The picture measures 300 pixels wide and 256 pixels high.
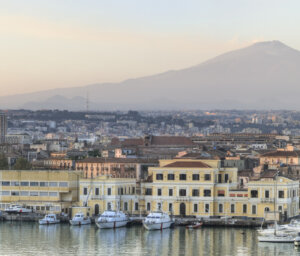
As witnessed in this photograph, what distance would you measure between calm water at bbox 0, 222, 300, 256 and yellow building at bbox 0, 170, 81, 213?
12.2 feet

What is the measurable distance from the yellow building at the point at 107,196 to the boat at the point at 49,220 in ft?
6.33

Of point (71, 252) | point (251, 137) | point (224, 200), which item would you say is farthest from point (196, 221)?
point (251, 137)

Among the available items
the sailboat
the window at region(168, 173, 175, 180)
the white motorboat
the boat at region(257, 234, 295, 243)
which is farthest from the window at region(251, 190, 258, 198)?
the white motorboat

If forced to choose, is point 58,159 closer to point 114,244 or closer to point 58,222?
point 58,222

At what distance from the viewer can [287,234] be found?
182 ft

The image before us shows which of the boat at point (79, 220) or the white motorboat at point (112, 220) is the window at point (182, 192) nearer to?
the white motorboat at point (112, 220)

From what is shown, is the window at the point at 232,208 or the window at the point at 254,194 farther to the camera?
the window at the point at 232,208

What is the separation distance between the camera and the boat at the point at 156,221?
58844mm

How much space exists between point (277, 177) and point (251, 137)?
313 feet

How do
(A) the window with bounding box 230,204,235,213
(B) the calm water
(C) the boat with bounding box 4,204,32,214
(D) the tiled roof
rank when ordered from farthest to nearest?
(C) the boat with bounding box 4,204,32,214 → (D) the tiled roof → (A) the window with bounding box 230,204,235,213 → (B) the calm water

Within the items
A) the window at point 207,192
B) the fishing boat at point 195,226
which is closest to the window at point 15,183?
the window at point 207,192

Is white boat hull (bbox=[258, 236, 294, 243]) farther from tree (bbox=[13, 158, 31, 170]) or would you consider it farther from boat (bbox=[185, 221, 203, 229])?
tree (bbox=[13, 158, 31, 170])

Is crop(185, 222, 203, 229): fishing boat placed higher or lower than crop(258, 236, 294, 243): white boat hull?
higher

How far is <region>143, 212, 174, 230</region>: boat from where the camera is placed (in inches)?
2317
